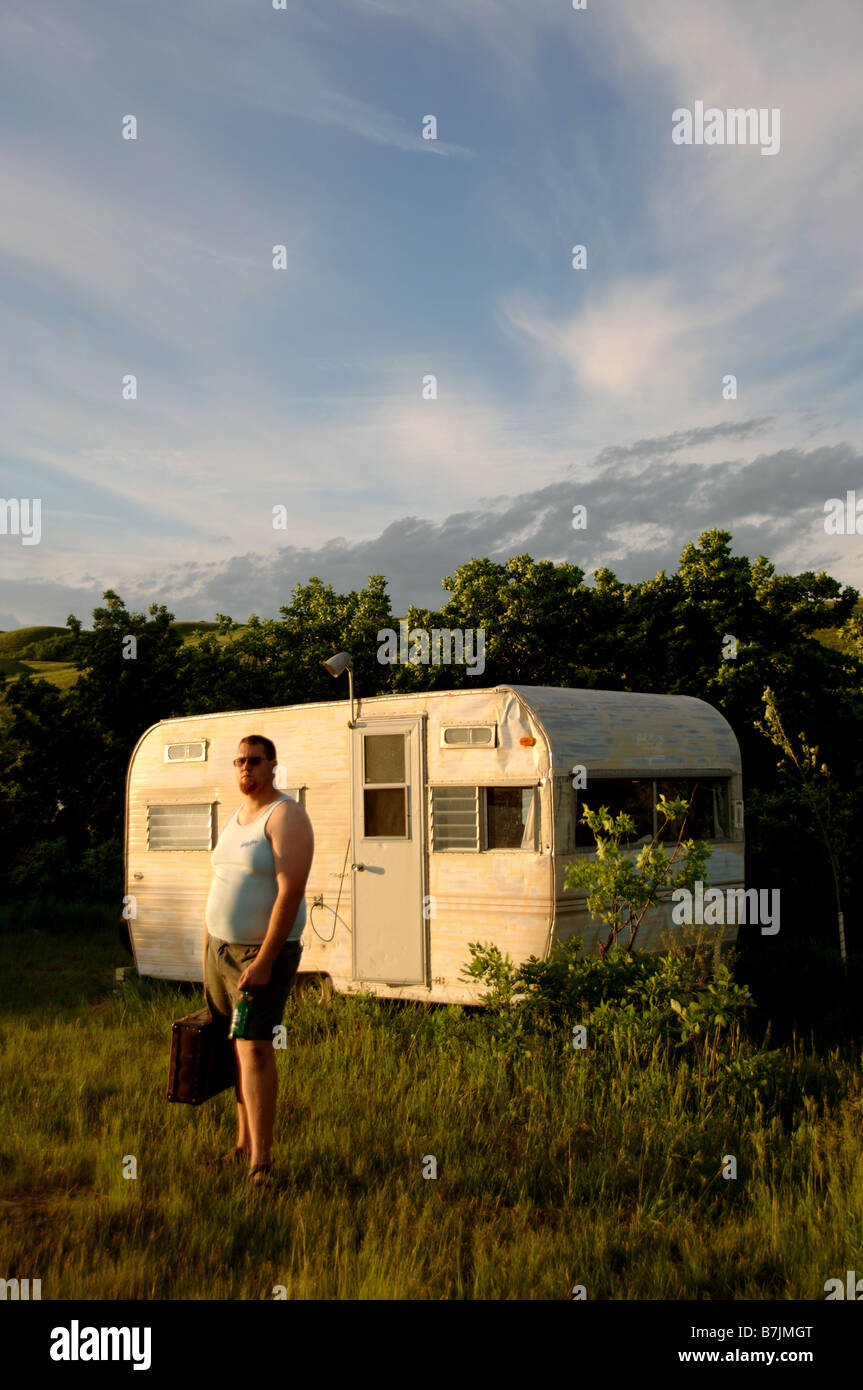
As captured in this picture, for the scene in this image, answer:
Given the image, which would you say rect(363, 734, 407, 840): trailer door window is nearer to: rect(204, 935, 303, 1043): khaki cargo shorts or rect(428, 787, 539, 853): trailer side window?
rect(428, 787, 539, 853): trailer side window

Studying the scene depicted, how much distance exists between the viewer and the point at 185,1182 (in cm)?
503

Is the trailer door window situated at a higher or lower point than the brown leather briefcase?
higher

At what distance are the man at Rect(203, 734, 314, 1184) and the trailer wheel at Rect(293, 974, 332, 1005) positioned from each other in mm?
3934

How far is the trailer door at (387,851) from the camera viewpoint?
29.8ft

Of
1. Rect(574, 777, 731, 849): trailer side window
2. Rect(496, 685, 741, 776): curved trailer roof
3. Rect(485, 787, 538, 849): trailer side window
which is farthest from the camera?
Rect(574, 777, 731, 849): trailer side window

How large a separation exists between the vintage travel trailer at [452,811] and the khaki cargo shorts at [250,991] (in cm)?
354

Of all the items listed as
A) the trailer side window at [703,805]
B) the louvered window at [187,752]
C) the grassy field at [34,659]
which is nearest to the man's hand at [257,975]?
the trailer side window at [703,805]

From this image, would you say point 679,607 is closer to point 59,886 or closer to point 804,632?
point 804,632

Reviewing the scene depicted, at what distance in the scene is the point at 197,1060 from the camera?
5.28 meters

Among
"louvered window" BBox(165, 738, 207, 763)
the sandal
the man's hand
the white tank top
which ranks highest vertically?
"louvered window" BBox(165, 738, 207, 763)

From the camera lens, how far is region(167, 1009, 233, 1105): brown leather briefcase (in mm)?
5277

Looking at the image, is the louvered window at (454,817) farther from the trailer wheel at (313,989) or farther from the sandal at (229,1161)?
the sandal at (229,1161)

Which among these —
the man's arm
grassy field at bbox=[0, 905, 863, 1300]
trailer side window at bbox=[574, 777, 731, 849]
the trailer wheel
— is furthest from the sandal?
trailer side window at bbox=[574, 777, 731, 849]
